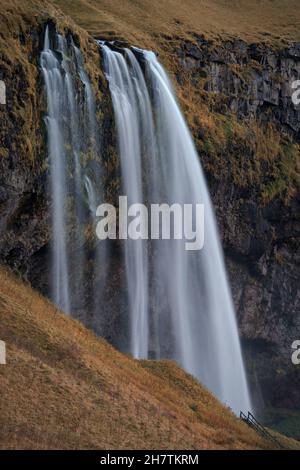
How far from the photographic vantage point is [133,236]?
3831cm

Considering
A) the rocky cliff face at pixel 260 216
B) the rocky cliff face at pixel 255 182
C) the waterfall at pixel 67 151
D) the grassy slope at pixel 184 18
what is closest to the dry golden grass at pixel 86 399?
the waterfall at pixel 67 151

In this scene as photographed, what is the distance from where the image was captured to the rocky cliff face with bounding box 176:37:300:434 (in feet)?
156

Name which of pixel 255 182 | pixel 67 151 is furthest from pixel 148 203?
pixel 255 182

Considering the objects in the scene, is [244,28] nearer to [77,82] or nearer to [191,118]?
[191,118]

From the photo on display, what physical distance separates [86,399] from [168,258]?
827 inches

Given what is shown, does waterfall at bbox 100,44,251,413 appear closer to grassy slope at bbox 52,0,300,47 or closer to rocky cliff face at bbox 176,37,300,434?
rocky cliff face at bbox 176,37,300,434

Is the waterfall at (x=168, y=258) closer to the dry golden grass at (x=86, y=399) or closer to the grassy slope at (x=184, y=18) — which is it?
the grassy slope at (x=184, y=18)

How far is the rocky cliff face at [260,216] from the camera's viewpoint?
47625 millimetres

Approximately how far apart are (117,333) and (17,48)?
1789 cm

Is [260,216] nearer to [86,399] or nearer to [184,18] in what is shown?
[184,18]

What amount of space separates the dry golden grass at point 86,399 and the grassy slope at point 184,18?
25.7m

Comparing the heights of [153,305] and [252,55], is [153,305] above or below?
below

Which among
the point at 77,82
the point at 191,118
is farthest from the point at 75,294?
the point at 191,118

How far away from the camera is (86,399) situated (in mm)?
21156
